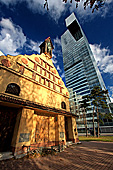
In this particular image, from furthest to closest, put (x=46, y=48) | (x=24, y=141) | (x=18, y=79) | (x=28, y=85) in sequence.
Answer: (x=46, y=48), (x=28, y=85), (x=18, y=79), (x=24, y=141)

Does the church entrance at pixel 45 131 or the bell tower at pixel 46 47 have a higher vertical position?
the bell tower at pixel 46 47

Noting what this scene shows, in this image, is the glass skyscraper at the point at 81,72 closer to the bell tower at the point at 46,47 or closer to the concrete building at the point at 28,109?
the bell tower at the point at 46,47

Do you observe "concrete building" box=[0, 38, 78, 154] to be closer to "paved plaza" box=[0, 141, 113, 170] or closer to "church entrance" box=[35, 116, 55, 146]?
"church entrance" box=[35, 116, 55, 146]

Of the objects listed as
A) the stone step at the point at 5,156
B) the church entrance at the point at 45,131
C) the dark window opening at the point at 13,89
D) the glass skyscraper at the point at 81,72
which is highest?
the glass skyscraper at the point at 81,72

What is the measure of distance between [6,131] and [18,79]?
17.2 ft

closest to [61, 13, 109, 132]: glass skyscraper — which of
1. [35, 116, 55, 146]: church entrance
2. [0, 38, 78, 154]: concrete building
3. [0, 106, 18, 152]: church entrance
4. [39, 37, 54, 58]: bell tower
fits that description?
[39, 37, 54, 58]: bell tower

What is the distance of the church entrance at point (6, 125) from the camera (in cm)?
654

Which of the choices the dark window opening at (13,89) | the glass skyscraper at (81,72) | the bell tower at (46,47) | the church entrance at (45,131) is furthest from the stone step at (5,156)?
the glass skyscraper at (81,72)

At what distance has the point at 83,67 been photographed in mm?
65562

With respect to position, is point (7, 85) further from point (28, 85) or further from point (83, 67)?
point (83, 67)

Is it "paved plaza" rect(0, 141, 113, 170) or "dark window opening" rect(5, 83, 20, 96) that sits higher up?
"dark window opening" rect(5, 83, 20, 96)

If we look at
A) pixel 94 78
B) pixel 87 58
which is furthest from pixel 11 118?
pixel 87 58

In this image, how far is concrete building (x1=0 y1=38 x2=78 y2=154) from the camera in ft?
21.9

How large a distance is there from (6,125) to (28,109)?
7.35ft
